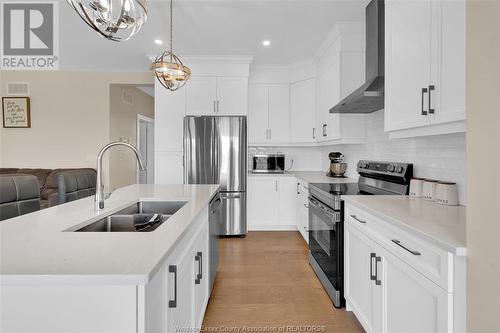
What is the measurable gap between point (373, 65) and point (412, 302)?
1940 millimetres

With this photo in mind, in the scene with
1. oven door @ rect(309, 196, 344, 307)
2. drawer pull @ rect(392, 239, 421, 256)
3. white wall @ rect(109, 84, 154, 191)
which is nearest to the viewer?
drawer pull @ rect(392, 239, 421, 256)

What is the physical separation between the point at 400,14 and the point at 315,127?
249 centimetres

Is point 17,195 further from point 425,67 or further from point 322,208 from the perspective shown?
point 425,67

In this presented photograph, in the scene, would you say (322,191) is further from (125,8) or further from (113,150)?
(113,150)

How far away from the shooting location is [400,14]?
174 centimetres

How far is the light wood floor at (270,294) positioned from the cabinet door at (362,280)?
10.0 inches

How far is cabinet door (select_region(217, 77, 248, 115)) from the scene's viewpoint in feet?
13.8

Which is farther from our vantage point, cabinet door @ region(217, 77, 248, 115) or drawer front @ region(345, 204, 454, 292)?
cabinet door @ region(217, 77, 248, 115)

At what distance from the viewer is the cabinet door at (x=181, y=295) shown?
1.00 meters

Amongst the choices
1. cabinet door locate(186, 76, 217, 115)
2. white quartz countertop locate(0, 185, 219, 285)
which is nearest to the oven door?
white quartz countertop locate(0, 185, 219, 285)

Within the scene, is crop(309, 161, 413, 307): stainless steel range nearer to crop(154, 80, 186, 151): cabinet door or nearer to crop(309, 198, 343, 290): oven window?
crop(309, 198, 343, 290): oven window

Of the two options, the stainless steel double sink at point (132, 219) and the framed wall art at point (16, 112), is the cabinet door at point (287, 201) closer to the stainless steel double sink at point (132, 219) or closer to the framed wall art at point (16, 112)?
the stainless steel double sink at point (132, 219)

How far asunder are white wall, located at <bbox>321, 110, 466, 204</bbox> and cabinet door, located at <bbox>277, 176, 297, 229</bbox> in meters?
1.25

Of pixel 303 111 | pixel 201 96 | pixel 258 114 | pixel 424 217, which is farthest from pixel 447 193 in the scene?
pixel 201 96
